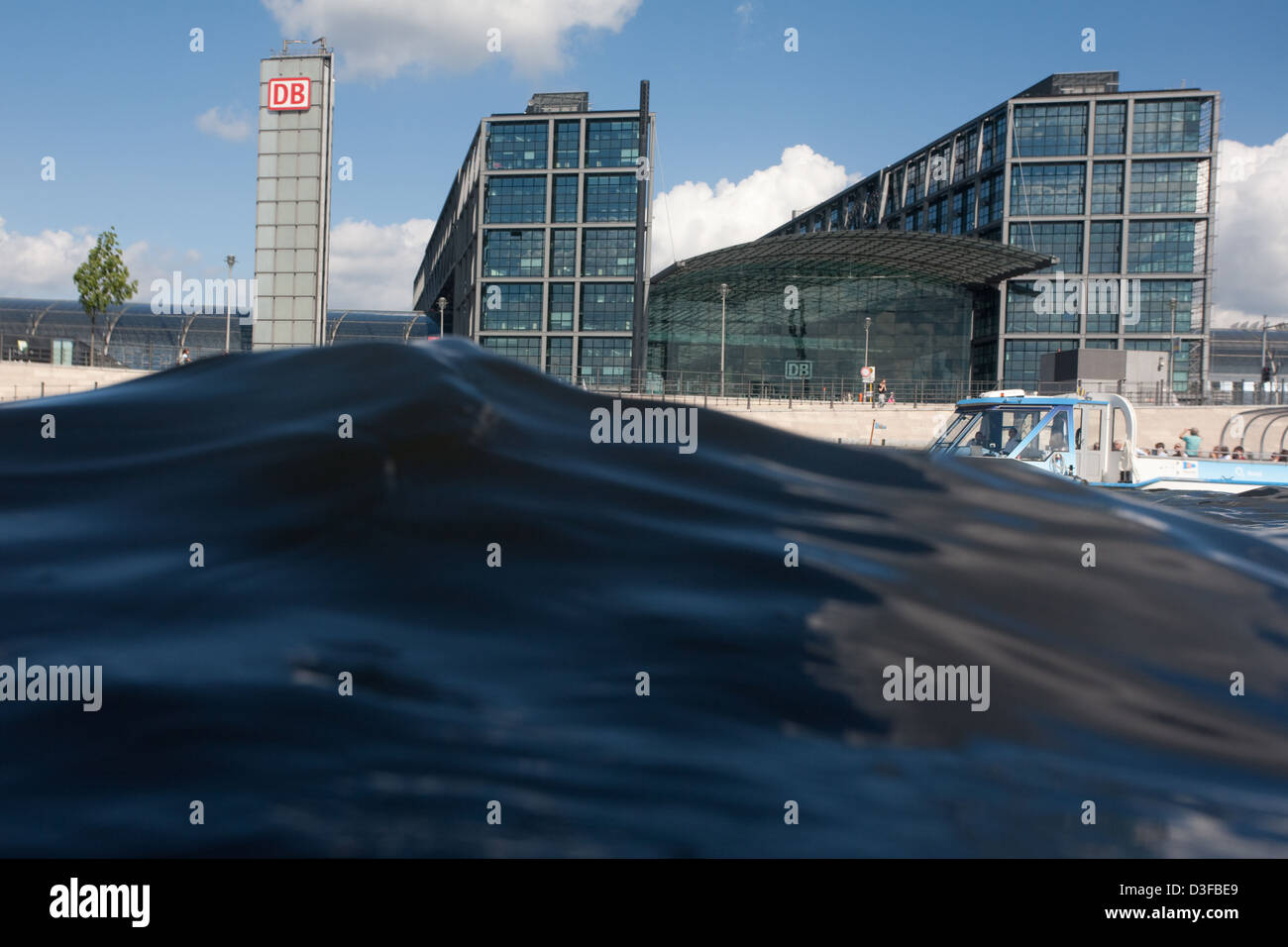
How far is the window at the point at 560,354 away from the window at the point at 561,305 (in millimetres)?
660

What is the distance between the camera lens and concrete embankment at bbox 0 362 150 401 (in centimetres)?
3275

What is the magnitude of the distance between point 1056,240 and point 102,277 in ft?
170

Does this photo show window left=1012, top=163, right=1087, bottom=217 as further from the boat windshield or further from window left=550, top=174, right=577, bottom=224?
the boat windshield

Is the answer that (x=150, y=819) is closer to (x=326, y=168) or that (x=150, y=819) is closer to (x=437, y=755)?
(x=437, y=755)

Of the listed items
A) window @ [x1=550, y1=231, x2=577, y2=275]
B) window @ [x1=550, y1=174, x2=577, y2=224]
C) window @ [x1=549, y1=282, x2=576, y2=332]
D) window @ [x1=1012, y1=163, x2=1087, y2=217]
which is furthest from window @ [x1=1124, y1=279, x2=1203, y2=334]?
window @ [x1=550, y1=174, x2=577, y2=224]

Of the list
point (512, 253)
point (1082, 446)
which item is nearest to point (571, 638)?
point (1082, 446)

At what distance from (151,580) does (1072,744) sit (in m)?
2.35

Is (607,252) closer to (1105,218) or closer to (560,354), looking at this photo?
(560,354)

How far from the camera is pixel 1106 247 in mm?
53750

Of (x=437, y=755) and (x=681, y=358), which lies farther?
(x=681, y=358)

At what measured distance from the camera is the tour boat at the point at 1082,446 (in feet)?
44.3

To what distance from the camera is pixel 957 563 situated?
2.87 m
